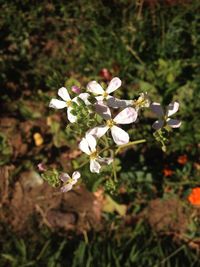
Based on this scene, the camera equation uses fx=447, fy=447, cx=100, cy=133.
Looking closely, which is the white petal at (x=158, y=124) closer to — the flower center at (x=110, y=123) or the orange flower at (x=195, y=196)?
the flower center at (x=110, y=123)

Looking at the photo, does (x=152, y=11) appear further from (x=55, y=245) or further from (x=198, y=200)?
(x=55, y=245)

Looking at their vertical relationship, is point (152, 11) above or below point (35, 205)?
above

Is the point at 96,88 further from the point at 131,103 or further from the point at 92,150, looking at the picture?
the point at 92,150

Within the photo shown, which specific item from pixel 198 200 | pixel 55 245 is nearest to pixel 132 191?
pixel 198 200

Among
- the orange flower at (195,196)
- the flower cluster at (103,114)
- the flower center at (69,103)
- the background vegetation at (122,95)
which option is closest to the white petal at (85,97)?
the flower cluster at (103,114)

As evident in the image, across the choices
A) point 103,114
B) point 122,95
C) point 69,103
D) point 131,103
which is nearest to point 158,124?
Result: point 131,103

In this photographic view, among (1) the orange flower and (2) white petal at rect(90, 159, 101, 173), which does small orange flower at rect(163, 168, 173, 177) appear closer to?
(1) the orange flower
